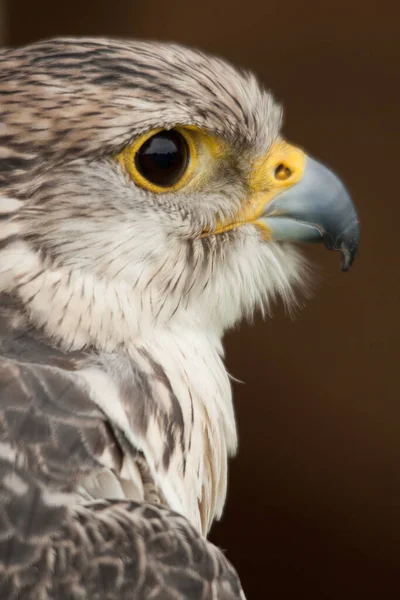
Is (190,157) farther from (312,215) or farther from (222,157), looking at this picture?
(312,215)

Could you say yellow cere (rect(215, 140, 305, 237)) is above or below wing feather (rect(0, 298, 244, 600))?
above

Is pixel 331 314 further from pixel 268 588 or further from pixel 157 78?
pixel 157 78

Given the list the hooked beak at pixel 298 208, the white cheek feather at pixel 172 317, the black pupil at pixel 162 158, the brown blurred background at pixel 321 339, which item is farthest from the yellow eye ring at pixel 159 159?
the brown blurred background at pixel 321 339

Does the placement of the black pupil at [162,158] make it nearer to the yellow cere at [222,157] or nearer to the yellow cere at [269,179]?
the yellow cere at [222,157]

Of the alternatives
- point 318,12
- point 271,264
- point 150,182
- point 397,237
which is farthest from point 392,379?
point 150,182

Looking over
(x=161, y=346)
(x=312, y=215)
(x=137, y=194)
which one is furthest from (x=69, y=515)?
(x=312, y=215)

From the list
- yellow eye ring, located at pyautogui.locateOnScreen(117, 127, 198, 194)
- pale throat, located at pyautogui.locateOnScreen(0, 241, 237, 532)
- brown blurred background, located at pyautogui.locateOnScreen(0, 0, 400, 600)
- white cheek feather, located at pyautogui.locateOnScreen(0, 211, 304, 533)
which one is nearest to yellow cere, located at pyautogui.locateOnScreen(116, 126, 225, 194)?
yellow eye ring, located at pyautogui.locateOnScreen(117, 127, 198, 194)

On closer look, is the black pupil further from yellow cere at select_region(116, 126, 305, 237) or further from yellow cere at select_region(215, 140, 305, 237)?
yellow cere at select_region(215, 140, 305, 237)
